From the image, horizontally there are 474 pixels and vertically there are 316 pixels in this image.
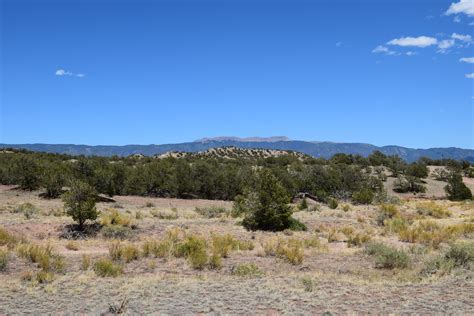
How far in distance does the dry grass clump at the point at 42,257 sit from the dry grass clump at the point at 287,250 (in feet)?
22.5

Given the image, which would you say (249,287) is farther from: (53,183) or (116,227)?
(53,183)

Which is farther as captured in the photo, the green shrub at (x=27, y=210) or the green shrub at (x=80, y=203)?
the green shrub at (x=27, y=210)

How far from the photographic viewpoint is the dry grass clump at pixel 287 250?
16.5 m

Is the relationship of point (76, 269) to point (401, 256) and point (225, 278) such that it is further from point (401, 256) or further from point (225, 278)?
point (401, 256)

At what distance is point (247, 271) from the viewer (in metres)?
14.5

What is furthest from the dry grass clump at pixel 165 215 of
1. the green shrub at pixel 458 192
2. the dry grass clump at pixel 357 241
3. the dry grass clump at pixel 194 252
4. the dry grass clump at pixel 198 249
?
the green shrub at pixel 458 192

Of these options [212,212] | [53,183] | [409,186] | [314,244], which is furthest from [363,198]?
[409,186]

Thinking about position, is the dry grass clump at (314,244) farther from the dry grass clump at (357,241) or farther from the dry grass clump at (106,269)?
the dry grass clump at (106,269)

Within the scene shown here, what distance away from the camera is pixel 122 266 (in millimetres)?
15031

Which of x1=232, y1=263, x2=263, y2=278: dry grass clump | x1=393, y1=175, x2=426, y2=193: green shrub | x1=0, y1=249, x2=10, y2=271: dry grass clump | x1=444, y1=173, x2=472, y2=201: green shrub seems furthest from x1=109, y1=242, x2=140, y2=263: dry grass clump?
x1=393, y1=175, x2=426, y2=193: green shrub

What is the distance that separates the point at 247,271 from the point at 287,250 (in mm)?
2952

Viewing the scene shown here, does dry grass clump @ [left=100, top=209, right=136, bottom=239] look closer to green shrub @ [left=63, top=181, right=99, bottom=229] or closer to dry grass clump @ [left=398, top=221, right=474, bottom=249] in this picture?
green shrub @ [left=63, top=181, right=99, bottom=229]

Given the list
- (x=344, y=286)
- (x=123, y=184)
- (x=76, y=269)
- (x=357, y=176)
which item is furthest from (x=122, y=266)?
(x=357, y=176)

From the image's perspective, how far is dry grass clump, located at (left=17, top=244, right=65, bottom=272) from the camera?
14.6m
